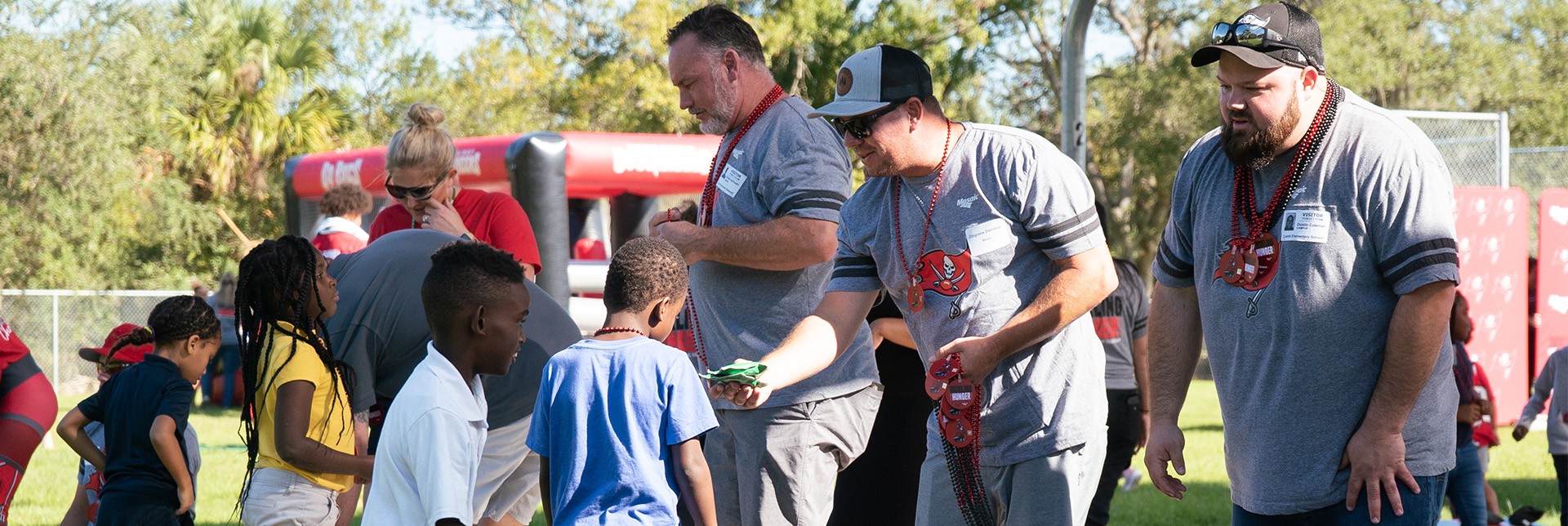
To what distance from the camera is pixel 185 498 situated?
17.3ft

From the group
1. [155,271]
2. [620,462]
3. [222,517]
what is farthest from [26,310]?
[620,462]

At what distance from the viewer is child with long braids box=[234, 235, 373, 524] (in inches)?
154

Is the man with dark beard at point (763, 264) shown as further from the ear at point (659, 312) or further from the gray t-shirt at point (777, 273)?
the ear at point (659, 312)

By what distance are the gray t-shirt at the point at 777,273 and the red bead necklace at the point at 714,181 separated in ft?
0.10

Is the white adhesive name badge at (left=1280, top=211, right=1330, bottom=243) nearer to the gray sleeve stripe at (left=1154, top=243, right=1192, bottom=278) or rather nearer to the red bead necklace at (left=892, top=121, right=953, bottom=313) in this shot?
the gray sleeve stripe at (left=1154, top=243, right=1192, bottom=278)

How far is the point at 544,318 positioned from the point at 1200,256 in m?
2.08

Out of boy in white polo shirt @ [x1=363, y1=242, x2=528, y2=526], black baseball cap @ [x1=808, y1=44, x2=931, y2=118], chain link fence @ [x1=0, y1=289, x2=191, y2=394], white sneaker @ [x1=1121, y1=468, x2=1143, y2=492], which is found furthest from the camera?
chain link fence @ [x1=0, y1=289, x2=191, y2=394]

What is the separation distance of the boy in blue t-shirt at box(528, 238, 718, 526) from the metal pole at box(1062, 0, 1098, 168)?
3375mm

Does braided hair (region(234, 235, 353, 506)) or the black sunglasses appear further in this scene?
braided hair (region(234, 235, 353, 506))

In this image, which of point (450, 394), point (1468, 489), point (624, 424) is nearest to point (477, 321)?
point (450, 394)

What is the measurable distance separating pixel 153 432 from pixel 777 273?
103 inches

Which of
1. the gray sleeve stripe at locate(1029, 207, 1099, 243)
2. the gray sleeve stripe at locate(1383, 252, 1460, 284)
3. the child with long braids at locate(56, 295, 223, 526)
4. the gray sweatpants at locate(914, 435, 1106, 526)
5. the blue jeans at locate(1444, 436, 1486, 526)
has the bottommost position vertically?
the blue jeans at locate(1444, 436, 1486, 526)

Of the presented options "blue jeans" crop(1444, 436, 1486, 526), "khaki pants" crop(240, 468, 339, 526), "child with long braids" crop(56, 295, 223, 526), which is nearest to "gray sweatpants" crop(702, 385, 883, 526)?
"khaki pants" crop(240, 468, 339, 526)

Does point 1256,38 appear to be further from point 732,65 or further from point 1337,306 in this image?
point 732,65
